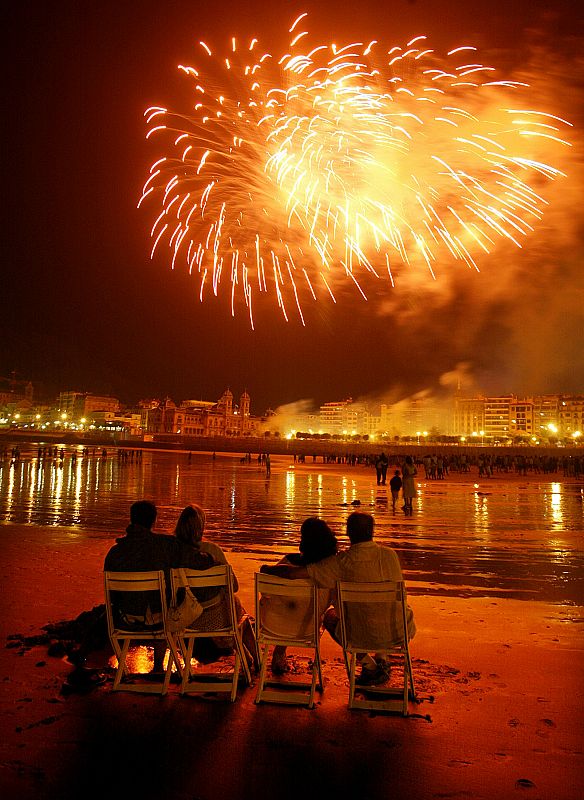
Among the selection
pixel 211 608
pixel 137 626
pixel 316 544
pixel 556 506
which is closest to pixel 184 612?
pixel 211 608

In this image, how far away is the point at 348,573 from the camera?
14.3 ft

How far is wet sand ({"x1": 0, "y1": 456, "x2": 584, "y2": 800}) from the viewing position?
323 cm

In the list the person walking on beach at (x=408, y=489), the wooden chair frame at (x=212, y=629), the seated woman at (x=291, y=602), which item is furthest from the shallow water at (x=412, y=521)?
the wooden chair frame at (x=212, y=629)

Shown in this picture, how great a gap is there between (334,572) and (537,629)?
277 cm

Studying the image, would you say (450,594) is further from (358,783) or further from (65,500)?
(65,500)

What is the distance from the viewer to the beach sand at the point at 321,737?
3227 mm

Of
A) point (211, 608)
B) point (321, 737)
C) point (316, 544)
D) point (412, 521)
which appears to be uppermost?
point (316, 544)

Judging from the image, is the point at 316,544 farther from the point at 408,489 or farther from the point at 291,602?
the point at 408,489

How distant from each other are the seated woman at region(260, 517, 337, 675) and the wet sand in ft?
1.69

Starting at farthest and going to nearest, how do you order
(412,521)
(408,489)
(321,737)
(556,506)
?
(556,506) < (408,489) < (412,521) < (321,737)

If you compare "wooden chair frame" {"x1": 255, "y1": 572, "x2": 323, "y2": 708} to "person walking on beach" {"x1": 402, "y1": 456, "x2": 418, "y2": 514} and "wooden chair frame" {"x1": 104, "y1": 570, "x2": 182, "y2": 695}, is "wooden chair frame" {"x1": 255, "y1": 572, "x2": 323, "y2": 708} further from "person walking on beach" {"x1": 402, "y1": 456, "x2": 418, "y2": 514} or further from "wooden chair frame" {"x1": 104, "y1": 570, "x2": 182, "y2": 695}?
"person walking on beach" {"x1": 402, "y1": 456, "x2": 418, "y2": 514}

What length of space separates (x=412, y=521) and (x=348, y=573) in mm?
10856

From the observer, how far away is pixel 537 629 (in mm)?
5992

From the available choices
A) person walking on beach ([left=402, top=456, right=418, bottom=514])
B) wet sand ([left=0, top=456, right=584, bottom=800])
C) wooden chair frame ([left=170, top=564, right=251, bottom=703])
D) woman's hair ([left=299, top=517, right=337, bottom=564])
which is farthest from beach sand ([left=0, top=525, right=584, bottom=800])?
person walking on beach ([left=402, top=456, right=418, bottom=514])
